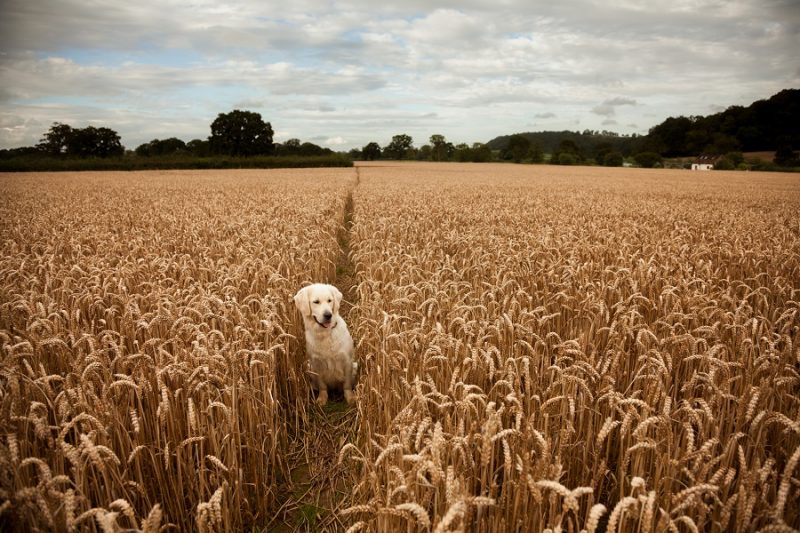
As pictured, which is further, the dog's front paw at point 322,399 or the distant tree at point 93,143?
the distant tree at point 93,143

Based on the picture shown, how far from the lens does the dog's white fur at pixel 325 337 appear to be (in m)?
4.30

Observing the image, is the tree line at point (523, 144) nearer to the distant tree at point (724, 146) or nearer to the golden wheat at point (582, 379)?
the distant tree at point (724, 146)

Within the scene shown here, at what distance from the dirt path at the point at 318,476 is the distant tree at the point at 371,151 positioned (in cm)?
12485

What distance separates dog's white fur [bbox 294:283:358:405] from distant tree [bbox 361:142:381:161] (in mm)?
124463

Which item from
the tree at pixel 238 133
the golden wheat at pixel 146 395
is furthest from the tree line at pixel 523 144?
the golden wheat at pixel 146 395

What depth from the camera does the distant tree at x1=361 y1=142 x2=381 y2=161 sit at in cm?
12388

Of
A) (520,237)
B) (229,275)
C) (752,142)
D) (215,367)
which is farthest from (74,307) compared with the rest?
(752,142)

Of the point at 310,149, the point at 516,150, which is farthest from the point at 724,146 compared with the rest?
the point at 310,149

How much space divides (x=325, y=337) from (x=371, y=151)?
12568cm

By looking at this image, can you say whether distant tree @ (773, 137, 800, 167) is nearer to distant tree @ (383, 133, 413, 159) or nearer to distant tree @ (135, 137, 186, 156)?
distant tree @ (383, 133, 413, 159)

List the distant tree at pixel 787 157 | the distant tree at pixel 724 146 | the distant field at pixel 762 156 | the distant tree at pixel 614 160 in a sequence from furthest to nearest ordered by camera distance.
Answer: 1. the distant tree at pixel 614 160
2. the distant tree at pixel 724 146
3. the distant field at pixel 762 156
4. the distant tree at pixel 787 157

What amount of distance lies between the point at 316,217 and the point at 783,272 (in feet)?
31.0

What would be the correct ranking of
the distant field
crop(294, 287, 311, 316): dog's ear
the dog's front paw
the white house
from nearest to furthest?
crop(294, 287, 311, 316): dog's ear, the dog's front paw, the distant field, the white house

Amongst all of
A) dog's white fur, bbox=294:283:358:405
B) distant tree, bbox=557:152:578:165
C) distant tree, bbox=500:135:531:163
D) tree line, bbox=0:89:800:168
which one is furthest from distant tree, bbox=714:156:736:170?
dog's white fur, bbox=294:283:358:405
